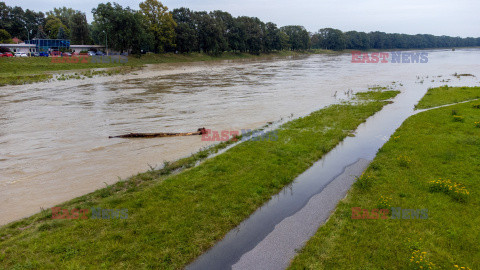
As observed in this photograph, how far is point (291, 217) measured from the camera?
32.7ft

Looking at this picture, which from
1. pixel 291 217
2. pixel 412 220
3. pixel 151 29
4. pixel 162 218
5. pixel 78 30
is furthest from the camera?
pixel 78 30

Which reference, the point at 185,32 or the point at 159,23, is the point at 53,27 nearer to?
the point at 159,23

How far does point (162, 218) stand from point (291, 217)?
14.3 ft

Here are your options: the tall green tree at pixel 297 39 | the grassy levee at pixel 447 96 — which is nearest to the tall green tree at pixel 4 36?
the grassy levee at pixel 447 96

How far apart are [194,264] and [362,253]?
451 centimetres

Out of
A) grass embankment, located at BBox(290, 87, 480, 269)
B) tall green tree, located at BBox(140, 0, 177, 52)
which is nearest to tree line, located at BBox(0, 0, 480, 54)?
tall green tree, located at BBox(140, 0, 177, 52)

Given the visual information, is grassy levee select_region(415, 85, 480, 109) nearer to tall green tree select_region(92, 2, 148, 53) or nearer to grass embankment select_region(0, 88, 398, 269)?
grass embankment select_region(0, 88, 398, 269)

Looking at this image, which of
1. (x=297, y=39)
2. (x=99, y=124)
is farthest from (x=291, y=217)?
(x=297, y=39)

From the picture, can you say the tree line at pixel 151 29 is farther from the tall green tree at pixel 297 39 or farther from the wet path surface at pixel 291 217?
the wet path surface at pixel 291 217

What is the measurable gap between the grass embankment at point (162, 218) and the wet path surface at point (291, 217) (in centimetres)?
41

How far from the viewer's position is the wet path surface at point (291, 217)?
797cm

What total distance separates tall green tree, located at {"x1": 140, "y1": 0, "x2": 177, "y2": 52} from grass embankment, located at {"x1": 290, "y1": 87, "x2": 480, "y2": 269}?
9175 centimetres

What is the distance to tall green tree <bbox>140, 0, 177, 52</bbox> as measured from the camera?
9450 centimetres

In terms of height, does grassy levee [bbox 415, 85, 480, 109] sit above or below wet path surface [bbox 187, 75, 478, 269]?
above
